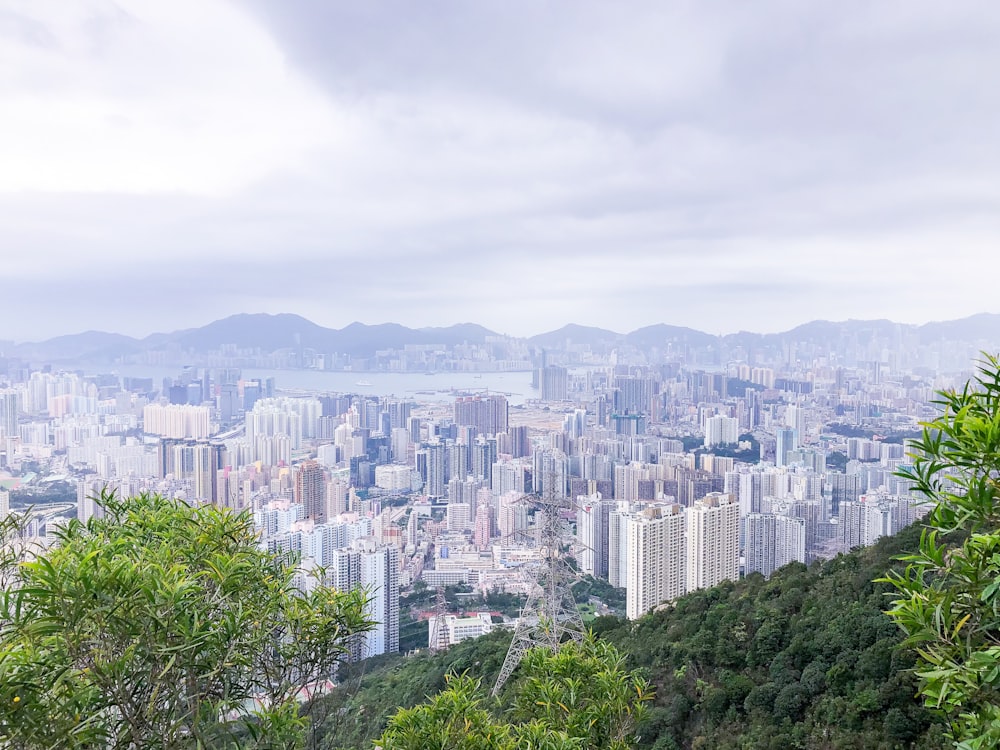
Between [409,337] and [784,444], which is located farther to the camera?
[409,337]

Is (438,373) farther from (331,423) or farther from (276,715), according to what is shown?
(276,715)

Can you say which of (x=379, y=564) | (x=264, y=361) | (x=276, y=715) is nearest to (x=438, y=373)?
(x=264, y=361)

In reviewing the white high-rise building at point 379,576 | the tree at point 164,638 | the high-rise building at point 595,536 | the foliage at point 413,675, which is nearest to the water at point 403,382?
the high-rise building at point 595,536

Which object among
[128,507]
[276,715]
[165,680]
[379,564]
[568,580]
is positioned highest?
[128,507]

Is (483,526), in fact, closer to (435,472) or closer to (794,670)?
(435,472)

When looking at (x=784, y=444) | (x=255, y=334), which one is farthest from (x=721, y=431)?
(x=255, y=334)

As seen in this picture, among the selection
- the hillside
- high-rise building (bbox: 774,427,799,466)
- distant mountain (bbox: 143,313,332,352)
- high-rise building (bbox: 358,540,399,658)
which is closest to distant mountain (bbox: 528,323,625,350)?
distant mountain (bbox: 143,313,332,352)

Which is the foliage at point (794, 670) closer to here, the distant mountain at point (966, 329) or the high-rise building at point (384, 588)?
the high-rise building at point (384, 588)
